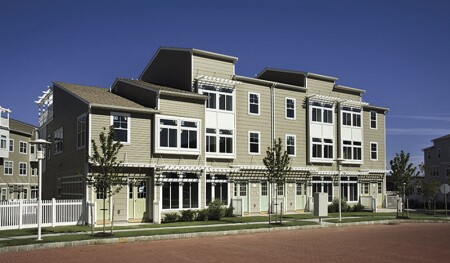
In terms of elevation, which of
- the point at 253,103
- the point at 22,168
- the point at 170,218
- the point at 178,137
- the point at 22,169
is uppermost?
the point at 253,103

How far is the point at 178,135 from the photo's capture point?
30141mm

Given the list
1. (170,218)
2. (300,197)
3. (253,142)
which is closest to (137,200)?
(170,218)

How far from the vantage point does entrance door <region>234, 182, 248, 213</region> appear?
34.5m

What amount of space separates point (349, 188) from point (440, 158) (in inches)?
1261

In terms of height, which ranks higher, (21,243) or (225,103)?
(225,103)

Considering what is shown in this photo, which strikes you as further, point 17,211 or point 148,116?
point 148,116

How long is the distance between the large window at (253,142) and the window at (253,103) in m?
1.53

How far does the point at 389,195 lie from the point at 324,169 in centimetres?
956

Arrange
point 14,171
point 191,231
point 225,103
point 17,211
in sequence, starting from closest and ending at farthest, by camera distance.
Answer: point 191,231 < point 17,211 < point 225,103 < point 14,171

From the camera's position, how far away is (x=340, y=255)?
1688cm

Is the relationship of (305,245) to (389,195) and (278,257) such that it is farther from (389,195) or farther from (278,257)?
(389,195)

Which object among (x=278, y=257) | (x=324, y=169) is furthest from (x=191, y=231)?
(x=324, y=169)

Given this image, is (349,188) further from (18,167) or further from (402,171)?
(18,167)

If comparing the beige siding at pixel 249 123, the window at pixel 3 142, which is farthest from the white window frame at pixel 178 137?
the window at pixel 3 142
